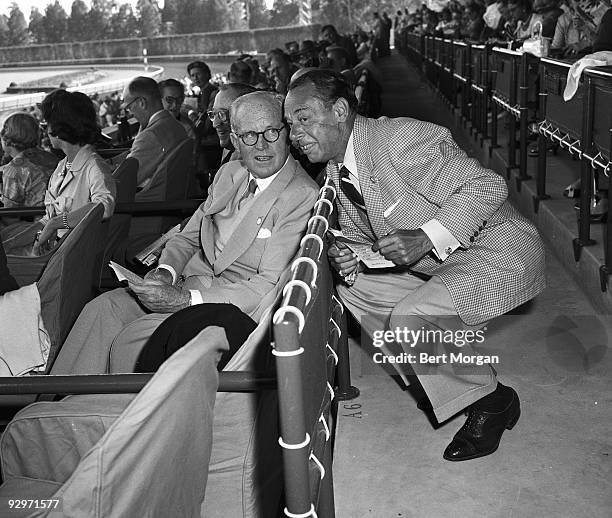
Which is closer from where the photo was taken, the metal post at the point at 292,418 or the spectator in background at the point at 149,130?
the metal post at the point at 292,418

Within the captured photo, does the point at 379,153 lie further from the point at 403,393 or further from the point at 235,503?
the point at 235,503

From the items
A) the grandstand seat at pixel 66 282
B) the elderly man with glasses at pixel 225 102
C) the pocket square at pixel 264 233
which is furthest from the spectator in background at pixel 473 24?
the grandstand seat at pixel 66 282

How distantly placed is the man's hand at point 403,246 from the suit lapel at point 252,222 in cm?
51

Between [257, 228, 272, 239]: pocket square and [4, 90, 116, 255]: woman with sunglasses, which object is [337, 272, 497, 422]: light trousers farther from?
[4, 90, 116, 255]: woman with sunglasses

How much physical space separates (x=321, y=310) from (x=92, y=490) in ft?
2.41

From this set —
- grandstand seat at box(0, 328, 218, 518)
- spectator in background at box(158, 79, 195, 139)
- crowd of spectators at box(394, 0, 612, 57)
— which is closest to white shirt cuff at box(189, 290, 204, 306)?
grandstand seat at box(0, 328, 218, 518)

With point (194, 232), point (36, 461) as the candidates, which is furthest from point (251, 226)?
point (36, 461)

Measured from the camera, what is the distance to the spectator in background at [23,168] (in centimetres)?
504

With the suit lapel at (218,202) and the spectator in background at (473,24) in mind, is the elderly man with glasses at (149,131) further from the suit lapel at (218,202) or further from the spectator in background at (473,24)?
the spectator in background at (473,24)

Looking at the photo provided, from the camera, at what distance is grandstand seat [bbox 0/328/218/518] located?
1.34 meters

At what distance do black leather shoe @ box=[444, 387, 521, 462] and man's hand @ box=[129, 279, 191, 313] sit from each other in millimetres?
981

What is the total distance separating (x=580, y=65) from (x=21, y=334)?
3064mm

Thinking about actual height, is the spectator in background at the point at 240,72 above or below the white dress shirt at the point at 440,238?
above

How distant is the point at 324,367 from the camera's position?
77.6 inches
